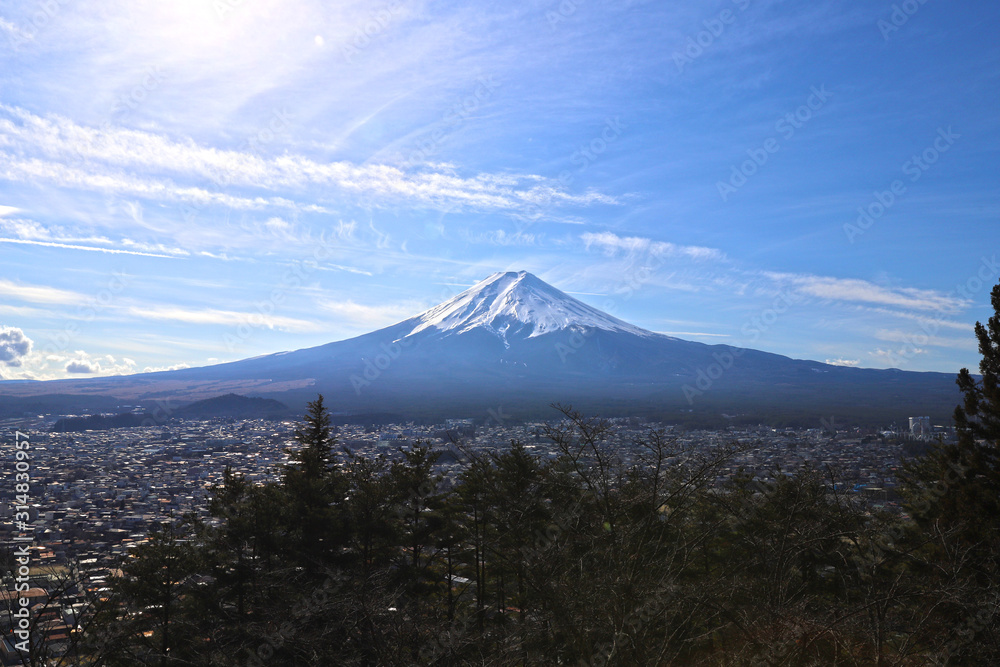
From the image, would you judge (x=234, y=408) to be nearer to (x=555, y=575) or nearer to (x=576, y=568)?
(x=576, y=568)

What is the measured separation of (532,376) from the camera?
135 metres

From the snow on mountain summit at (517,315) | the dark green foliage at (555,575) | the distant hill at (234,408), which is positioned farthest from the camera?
the snow on mountain summit at (517,315)

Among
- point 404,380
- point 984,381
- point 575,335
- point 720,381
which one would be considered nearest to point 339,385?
point 404,380

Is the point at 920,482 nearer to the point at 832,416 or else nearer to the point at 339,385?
the point at 832,416

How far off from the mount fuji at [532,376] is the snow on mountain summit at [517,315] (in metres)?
0.60

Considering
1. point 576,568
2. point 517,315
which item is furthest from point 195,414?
point 517,315

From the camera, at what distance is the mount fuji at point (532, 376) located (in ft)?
275

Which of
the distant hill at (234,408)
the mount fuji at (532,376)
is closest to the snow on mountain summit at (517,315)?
the mount fuji at (532,376)

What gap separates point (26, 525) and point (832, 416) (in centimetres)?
7404

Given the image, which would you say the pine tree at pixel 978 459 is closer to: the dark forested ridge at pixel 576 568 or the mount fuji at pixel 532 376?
the dark forested ridge at pixel 576 568

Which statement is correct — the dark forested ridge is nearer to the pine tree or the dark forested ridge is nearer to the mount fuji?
the pine tree

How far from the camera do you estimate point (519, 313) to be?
588 ft

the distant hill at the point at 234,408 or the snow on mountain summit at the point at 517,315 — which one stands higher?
the snow on mountain summit at the point at 517,315

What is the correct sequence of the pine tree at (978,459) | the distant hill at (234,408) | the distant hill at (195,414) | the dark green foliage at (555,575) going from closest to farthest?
the dark green foliage at (555,575), the pine tree at (978,459), the distant hill at (195,414), the distant hill at (234,408)
